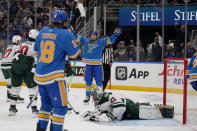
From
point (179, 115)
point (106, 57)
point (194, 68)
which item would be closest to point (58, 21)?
point (194, 68)

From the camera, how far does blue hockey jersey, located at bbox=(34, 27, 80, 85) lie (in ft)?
13.6

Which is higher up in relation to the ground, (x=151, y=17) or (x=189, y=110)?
(x=151, y=17)

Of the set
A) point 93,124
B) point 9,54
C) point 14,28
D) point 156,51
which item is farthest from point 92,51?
point 14,28

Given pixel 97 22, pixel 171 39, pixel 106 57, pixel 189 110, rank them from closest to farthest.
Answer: pixel 189 110
pixel 106 57
pixel 171 39
pixel 97 22

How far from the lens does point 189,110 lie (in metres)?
6.16

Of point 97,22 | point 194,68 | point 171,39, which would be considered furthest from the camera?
point 97,22

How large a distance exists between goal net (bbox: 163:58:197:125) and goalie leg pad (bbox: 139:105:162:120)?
36cm

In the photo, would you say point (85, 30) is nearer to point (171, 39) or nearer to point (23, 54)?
point (171, 39)

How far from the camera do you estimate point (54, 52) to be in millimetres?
4199

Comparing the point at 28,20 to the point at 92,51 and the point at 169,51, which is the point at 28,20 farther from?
the point at 92,51

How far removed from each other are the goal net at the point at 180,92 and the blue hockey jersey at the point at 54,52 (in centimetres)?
248

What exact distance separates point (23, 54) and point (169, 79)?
8.25 feet

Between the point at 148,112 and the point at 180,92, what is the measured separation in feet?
2.03

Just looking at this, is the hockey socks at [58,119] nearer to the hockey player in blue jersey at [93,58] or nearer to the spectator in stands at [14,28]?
the hockey player in blue jersey at [93,58]
